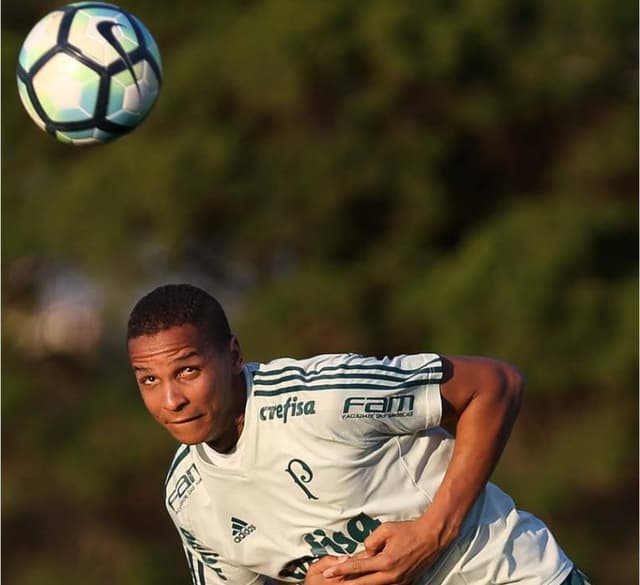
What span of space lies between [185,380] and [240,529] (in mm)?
535

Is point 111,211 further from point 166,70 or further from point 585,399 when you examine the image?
point 585,399

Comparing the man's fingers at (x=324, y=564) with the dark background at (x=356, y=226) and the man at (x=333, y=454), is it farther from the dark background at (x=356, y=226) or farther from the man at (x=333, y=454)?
the dark background at (x=356, y=226)

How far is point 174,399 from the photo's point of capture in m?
4.08

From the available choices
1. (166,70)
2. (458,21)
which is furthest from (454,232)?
(166,70)

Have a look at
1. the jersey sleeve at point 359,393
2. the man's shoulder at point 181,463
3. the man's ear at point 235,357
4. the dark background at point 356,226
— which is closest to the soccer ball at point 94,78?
the man's shoulder at point 181,463

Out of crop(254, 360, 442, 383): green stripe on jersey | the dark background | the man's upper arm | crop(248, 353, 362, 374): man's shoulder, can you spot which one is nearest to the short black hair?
crop(248, 353, 362, 374): man's shoulder

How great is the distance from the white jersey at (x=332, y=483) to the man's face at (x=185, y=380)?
0.47ft

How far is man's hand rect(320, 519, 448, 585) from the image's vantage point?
13.5 feet

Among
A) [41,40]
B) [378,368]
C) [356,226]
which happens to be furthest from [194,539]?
[356,226]

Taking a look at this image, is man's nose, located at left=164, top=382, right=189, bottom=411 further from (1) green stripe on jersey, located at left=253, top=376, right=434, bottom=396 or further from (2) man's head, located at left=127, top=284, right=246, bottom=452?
(1) green stripe on jersey, located at left=253, top=376, right=434, bottom=396

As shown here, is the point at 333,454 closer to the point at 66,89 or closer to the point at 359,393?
the point at 359,393

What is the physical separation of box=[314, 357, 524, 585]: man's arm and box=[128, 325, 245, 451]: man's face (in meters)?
0.56

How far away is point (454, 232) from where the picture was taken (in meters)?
14.9

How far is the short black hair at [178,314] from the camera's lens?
4148 mm
